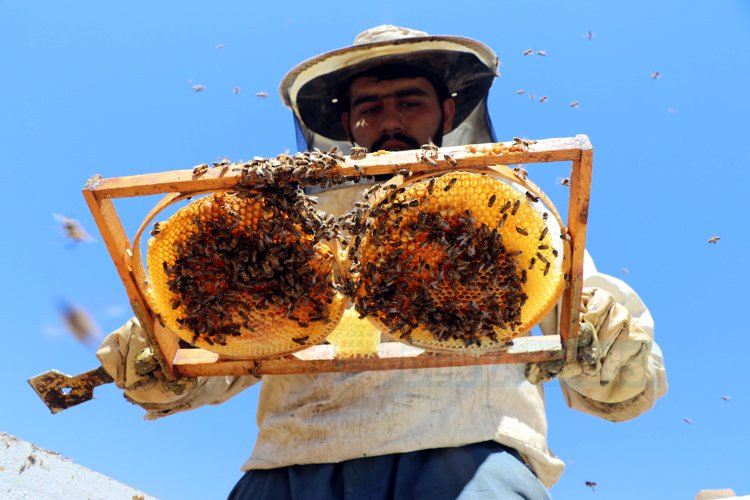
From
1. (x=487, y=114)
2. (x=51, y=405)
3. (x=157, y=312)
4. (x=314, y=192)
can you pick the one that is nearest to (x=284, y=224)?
(x=157, y=312)

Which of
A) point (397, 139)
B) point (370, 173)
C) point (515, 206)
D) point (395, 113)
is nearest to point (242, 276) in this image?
point (370, 173)

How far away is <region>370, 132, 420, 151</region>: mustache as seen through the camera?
3.18 meters

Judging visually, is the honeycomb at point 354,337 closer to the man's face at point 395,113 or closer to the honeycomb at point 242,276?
the honeycomb at point 242,276

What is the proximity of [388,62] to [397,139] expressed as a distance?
580 millimetres

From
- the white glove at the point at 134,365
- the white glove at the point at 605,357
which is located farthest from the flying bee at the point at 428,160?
the white glove at the point at 134,365

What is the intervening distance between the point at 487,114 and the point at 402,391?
2.17 metres

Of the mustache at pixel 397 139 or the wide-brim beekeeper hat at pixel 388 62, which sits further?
the wide-brim beekeeper hat at pixel 388 62

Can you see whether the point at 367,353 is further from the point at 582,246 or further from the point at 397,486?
the point at 582,246

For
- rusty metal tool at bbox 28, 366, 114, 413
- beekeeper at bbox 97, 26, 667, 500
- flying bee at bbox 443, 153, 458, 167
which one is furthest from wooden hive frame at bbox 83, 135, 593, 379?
rusty metal tool at bbox 28, 366, 114, 413

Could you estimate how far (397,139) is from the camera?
3.18m

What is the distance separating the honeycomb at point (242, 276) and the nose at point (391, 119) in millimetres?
1391

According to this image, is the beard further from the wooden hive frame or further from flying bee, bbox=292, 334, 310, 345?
flying bee, bbox=292, 334, 310, 345

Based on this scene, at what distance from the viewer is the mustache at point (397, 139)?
125 inches

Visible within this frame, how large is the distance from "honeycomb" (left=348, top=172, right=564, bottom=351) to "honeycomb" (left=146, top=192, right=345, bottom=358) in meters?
0.15
